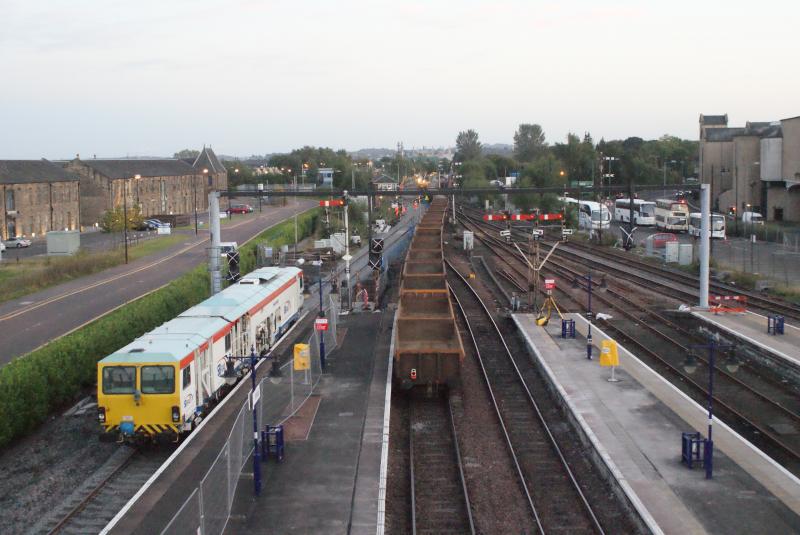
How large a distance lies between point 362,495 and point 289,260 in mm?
38666

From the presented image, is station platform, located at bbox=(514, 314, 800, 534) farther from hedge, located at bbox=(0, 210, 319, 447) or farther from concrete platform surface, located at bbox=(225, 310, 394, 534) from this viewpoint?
hedge, located at bbox=(0, 210, 319, 447)

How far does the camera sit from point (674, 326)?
3247cm

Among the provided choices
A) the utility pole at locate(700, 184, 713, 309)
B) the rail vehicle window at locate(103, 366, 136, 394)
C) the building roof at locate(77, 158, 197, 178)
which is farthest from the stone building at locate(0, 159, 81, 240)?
the utility pole at locate(700, 184, 713, 309)

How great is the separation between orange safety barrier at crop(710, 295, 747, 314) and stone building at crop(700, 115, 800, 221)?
3882 cm

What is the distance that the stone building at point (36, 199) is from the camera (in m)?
63.3

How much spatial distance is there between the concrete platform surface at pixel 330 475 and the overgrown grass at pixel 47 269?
21.7 metres

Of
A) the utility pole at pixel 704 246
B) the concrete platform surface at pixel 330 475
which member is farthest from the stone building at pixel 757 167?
the concrete platform surface at pixel 330 475

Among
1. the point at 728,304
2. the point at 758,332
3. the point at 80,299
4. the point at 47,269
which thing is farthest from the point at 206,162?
the point at 758,332

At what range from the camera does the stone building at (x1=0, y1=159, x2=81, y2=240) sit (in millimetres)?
63281

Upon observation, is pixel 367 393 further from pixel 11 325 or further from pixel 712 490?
pixel 11 325

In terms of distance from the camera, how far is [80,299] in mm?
36438

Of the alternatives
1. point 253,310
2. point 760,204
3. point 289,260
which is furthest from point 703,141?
point 253,310

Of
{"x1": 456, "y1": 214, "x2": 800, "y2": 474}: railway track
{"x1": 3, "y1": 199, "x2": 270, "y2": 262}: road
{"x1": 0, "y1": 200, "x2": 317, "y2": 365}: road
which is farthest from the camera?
{"x1": 3, "y1": 199, "x2": 270, "y2": 262}: road

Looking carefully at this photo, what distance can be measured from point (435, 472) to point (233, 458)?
4.68m
